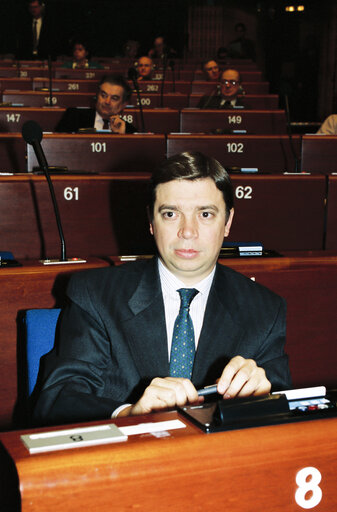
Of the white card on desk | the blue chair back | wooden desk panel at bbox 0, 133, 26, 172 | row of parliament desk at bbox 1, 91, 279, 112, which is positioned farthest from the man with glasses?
the white card on desk

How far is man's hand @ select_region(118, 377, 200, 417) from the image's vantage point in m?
1.25

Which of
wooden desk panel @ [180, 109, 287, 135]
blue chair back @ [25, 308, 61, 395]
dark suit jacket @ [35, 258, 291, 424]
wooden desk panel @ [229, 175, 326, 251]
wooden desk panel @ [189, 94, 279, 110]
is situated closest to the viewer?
dark suit jacket @ [35, 258, 291, 424]

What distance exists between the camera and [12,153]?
4.25 metres

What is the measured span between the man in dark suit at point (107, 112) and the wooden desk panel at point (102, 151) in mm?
885

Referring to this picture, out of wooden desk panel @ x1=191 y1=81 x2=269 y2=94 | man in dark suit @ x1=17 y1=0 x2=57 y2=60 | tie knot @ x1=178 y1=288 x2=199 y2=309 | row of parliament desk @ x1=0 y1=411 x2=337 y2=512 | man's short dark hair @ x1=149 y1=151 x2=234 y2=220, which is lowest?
tie knot @ x1=178 y1=288 x2=199 y2=309

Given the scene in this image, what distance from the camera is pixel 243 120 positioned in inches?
252

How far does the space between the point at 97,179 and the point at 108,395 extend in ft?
6.00

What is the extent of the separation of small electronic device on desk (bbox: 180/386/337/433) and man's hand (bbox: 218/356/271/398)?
0.30 metres

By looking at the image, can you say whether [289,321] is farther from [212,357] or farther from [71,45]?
[71,45]

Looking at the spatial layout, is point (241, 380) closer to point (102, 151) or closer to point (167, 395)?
point (167, 395)

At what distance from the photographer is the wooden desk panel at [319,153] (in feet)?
16.1

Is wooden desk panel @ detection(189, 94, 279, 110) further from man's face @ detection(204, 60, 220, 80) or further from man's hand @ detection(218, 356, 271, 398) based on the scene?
man's hand @ detection(218, 356, 271, 398)

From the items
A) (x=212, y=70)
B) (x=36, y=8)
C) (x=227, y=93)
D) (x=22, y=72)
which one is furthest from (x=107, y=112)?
(x=36, y=8)

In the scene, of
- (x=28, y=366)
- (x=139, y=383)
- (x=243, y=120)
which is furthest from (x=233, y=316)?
(x=243, y=120)
